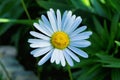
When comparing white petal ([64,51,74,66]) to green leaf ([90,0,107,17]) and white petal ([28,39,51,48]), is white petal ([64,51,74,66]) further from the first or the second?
green leaf ([90,0,107,17])

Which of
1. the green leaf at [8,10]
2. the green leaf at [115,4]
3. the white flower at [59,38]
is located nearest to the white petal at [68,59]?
the white flower at [59,38]

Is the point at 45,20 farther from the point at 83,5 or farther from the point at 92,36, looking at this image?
the point at 83,5

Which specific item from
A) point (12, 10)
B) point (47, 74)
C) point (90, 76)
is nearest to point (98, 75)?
point (90, 76)

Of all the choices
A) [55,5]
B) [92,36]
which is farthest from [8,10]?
[92,36]

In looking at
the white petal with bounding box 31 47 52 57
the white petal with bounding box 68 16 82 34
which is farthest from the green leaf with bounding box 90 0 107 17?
the white petal with bounding box 31 47 52 57

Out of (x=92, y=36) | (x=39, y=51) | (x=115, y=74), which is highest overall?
(x=39, y=51)

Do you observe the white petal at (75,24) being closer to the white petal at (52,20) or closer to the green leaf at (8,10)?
the white petal at (52,20)

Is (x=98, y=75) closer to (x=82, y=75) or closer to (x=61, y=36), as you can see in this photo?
(x=82, y=75)
